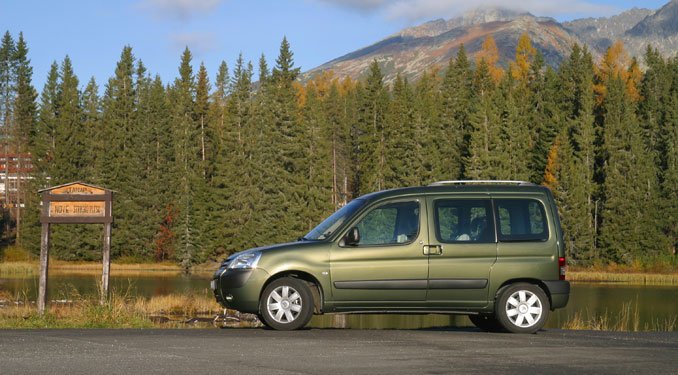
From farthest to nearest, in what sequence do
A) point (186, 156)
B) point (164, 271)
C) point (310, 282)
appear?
1. point (186, 156)
2. point (164, 271)
3. point (310, 282)

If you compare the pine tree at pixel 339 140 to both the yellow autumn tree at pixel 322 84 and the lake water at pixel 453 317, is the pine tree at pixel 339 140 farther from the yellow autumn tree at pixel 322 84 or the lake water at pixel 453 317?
the lake water at pixel 453 317

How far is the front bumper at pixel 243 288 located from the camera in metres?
15.2

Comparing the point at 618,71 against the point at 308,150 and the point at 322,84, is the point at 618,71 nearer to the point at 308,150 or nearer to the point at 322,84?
the point at 308,150

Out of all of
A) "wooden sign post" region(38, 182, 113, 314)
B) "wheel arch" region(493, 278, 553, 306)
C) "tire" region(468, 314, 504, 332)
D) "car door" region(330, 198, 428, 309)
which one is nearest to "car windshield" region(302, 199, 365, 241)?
"car door" region(330, 198, 428, 309)

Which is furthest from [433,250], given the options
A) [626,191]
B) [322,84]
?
[322,84]

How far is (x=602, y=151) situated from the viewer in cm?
8794

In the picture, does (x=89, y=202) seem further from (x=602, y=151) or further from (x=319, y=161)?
(x=602, y=151)

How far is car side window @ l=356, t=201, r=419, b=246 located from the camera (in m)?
15.5

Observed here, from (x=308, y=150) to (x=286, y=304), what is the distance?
7239 cm

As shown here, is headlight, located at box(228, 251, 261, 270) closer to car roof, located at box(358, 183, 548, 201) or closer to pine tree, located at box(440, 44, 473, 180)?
car roof, located at box(358, 183, 548, 201)

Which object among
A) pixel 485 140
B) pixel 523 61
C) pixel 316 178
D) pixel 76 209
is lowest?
pixel 76 209

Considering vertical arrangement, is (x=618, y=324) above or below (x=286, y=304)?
below

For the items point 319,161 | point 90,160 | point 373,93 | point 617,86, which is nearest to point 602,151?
point 617,86

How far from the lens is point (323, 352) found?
12125mm
